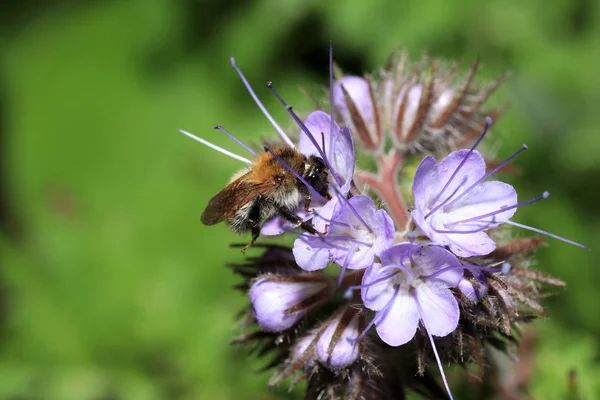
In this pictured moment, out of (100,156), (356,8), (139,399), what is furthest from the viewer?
(100,156)

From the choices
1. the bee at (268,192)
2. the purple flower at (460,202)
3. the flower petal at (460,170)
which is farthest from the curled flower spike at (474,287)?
the bee at (268,192)

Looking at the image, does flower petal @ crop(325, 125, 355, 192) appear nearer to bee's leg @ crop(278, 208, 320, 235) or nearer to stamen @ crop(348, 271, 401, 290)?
bee's leg @ crop(278, 208, 320, 235)

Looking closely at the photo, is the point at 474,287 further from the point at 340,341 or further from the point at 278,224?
the point at 278,224

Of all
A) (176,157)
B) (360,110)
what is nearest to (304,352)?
(360,110)

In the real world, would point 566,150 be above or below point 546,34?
below

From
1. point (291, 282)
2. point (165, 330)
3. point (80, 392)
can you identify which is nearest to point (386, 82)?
point (291, 282)

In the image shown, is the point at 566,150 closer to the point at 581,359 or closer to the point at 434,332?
the point at 581,359
